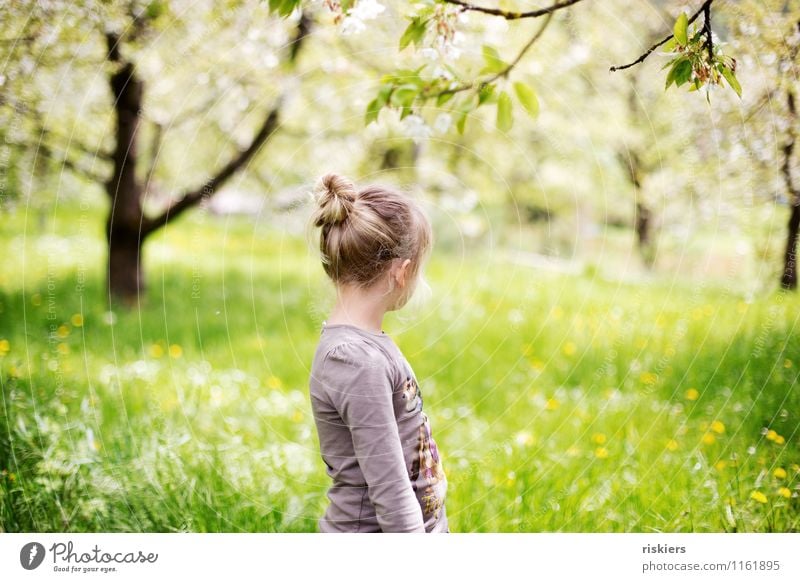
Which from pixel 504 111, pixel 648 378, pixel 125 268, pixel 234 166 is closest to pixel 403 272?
pixel 504 111

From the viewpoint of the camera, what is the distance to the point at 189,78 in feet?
12.6

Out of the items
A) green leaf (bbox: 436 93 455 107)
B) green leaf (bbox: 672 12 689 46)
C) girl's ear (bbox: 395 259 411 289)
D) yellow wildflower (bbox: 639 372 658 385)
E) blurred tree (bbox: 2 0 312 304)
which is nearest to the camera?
girl's ear (bbox: 395 259 411 289)

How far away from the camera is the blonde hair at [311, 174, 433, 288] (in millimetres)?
1431

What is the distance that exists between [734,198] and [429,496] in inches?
98.9

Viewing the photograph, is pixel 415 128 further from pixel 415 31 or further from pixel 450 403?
pixel 450 403

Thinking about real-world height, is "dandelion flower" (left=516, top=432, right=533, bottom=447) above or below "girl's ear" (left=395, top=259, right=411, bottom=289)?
below

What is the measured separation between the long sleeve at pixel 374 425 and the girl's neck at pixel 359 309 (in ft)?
0.30

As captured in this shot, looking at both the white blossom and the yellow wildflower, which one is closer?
the white blossom

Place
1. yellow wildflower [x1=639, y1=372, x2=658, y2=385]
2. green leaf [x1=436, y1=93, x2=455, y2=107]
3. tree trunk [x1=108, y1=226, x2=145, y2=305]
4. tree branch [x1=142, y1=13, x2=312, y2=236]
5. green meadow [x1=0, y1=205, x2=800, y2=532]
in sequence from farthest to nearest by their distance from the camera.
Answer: tree trunk [x1=108, y1=226, x2=145, y2=305] → tree branch [x1=142, y1=13, x2=312, y2=236] → yellow wildflower [x1=639, y1=372, x2=658, y2=385] → green meadow [x1=0, y1=205, x2=800, y2=532] → green leaf [x1=436, y1=93, x2=455, y2=107]

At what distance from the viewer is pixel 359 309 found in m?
1.48

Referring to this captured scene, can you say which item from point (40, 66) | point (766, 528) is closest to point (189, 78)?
point (40, 66)

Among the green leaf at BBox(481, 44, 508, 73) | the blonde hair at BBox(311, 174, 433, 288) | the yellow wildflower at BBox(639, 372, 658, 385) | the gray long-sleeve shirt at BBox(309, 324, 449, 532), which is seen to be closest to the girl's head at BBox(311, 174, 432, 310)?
the blonde hair at BBox(311, 174, 433, 288)

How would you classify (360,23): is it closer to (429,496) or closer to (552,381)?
(429,496)

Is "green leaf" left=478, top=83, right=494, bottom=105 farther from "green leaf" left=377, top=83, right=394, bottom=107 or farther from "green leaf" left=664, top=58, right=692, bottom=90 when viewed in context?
"green leaf" left=664, top=58, right=692, bottom=90
